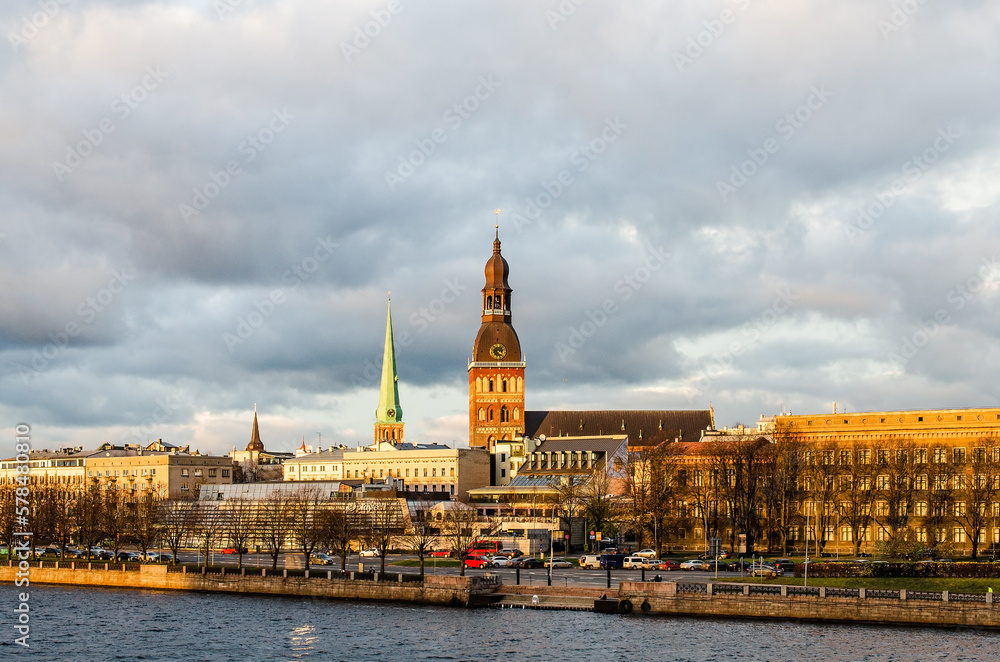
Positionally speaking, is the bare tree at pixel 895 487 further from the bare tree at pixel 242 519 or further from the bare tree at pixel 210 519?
the bare tree at pixel 210 519

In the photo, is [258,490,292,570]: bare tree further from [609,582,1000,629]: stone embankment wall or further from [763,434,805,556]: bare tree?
[609,582,1000,629]: stone embankment wall

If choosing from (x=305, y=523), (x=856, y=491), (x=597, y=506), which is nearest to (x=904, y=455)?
(x=856, y=491)

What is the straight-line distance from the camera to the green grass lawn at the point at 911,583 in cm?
9425

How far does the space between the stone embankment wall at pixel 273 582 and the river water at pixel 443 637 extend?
6.80 ft

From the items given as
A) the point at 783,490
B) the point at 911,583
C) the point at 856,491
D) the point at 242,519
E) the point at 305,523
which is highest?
the point at 783,490

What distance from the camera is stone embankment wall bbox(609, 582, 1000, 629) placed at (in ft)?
279

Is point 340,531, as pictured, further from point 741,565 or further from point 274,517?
point 741,565

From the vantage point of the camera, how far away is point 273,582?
366 ft

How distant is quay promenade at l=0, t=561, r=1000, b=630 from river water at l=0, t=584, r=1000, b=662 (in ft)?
4.54

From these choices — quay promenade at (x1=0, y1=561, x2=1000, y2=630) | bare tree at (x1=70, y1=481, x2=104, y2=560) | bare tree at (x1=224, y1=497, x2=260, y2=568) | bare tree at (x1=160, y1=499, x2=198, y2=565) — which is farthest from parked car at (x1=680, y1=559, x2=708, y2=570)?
bare tree at (x1=224, y1=497, x2=260, y2=568)

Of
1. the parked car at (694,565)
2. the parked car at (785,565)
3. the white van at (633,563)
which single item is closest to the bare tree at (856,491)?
the parked car at (694,565)

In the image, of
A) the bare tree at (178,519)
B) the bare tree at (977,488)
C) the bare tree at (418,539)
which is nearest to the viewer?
the bare tree at (977,488)

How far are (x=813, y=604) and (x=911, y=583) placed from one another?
11910 mm

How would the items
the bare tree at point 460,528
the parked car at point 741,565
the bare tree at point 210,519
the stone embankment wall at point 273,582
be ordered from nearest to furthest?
the stone embankment wall at point 273,582, the parked car at point 741,565, the bare tree at point 460,528, the bare tree at point 210,519
